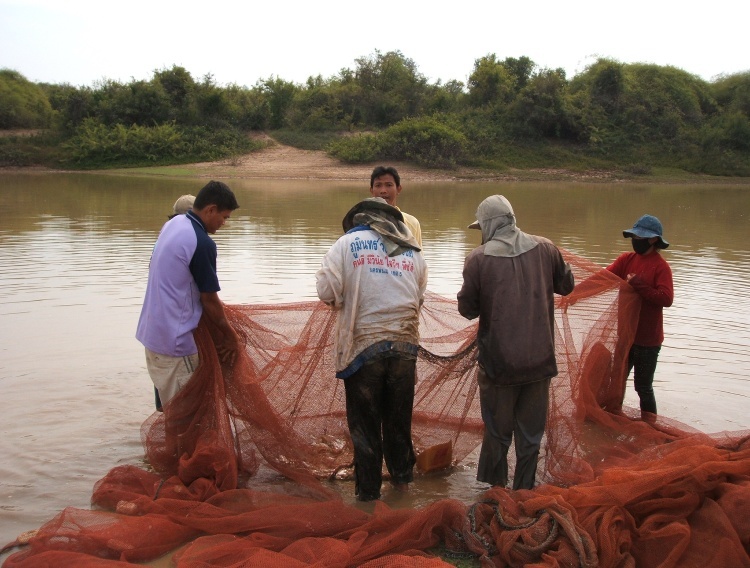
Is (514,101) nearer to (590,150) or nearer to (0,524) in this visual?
(590,150)

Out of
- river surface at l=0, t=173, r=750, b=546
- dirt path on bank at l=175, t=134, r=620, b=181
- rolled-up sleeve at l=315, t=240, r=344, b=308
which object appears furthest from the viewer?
dirt path on bank at l=175, t=134, r=620, b=181

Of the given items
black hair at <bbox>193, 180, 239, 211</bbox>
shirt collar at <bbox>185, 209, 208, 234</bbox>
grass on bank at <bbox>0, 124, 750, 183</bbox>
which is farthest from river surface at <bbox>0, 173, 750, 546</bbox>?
grass on bank at <bbox>0, 124, 750, 183</bbox>

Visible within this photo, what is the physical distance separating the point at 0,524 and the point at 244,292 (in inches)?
240

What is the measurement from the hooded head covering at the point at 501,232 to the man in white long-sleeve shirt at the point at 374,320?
40 cm

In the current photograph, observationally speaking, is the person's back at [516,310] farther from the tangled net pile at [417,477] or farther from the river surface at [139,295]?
the river surface at [139,295]

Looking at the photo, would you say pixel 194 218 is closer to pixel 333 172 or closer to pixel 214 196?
pixel 214 196

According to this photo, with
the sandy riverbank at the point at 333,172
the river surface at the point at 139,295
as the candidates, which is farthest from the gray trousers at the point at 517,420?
the sandy riverbank at the point at 333,172

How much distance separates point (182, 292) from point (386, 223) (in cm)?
115

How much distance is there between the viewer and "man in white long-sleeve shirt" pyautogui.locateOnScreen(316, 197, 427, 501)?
388cm

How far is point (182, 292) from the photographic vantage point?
13.2 ft

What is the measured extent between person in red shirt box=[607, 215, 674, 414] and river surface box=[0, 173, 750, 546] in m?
0.92

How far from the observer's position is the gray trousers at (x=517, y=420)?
4059 millimetres

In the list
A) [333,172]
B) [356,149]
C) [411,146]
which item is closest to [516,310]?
[333,172]

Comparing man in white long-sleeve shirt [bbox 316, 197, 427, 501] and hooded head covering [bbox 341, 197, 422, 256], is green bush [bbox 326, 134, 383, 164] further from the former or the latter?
man in white long-sleeve shirt [bbox 316, 197, 427, 501]
